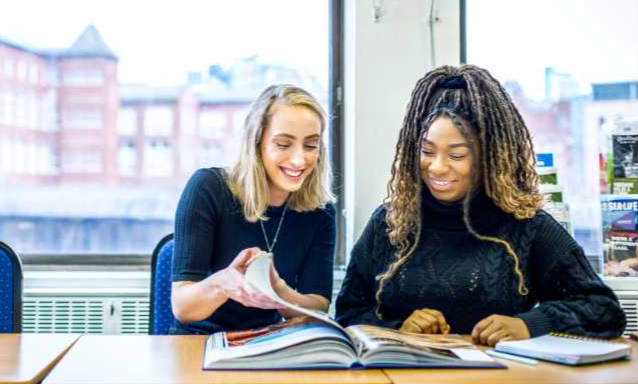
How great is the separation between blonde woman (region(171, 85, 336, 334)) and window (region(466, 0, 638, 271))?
1.07 meters

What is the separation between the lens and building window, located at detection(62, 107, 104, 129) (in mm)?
2727

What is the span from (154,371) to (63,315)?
1.38 meters

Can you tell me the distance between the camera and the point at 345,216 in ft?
9.04

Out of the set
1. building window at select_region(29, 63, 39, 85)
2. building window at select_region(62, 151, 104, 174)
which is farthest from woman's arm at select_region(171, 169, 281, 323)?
building window at select_region(29, 63, 39, 85)

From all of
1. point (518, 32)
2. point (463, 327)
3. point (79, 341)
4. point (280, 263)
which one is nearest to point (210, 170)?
point (280, 263)

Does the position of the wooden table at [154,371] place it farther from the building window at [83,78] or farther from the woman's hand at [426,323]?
the building window at [83,78]

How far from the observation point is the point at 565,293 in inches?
66.6

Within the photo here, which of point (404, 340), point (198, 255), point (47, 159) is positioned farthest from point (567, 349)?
point (47, 159)

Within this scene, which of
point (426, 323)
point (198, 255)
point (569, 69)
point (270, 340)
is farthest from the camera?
point (569, 69)

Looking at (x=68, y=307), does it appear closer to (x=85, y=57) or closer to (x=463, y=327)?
(x=85, y=57)

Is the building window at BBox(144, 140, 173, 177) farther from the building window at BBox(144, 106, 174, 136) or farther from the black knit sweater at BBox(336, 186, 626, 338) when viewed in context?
the black knit sweater at BBox(336, 186, 626, 338)

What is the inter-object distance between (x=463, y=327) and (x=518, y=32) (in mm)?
1483

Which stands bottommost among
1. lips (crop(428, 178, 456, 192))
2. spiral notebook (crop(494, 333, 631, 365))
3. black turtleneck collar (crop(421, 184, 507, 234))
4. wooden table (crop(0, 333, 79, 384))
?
wooden table (crop(0, 333, 79, 384))

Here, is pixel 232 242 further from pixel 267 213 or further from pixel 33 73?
pixel 33 73
